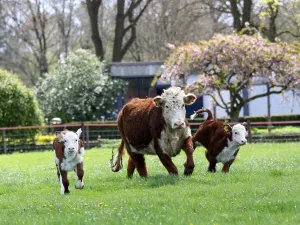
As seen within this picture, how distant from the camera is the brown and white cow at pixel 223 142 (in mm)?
14250

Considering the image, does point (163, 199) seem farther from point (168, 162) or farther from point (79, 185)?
point (168, 162)

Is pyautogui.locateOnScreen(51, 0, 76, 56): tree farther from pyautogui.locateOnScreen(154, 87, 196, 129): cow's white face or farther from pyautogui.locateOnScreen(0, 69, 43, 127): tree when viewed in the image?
pyautogui.locateOnScreen(154, 87, 196, 129): cow's white face

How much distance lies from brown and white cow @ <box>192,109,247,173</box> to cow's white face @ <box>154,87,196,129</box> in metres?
1.17

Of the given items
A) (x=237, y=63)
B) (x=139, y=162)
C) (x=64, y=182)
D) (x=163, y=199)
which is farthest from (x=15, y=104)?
(x=163, y=199)

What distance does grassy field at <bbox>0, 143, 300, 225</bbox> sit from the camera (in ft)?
29.8

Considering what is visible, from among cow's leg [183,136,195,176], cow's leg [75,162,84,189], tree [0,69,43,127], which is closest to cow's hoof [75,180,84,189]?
cow's leg [75,162,84,189]

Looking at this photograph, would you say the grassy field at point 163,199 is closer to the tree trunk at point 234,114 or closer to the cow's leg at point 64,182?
the cow's leg at point 64,182

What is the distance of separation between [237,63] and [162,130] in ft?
59.5

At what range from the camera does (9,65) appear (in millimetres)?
67625

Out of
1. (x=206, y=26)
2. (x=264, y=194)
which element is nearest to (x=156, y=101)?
(x=264, y=194)

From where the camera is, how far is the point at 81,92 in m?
41.3

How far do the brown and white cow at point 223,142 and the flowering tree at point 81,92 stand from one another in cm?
2613

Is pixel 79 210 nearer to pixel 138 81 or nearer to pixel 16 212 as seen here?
pixel 16 212

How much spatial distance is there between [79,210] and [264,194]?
2928 millimetres
